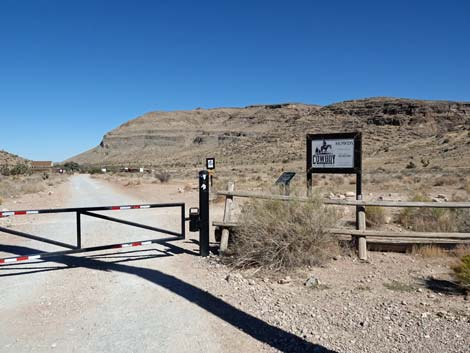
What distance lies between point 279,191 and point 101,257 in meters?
3.67

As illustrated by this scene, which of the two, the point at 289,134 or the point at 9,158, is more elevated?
the point at 289,134

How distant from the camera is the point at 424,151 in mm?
53719

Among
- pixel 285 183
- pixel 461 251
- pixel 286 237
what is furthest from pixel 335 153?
pixel 461 251

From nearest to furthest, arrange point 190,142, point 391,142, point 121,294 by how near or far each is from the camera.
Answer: point 121,294, point 391,142, point 190,142

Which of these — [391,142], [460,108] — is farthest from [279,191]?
[460,108]

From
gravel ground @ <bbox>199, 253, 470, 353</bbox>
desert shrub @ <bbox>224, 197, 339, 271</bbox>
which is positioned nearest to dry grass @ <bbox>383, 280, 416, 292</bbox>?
gravel ground @ <bbox>199, 253, 470, 353</bbox>

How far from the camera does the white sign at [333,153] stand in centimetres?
764

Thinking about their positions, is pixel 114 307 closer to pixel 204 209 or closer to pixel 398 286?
pixel 204 209

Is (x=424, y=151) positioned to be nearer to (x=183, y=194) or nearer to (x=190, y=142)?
(x=183, y=194)

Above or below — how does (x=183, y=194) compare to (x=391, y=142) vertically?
below

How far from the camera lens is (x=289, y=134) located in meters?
87.9

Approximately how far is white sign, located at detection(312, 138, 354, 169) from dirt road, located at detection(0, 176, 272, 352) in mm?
3254

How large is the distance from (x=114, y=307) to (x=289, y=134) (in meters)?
85.0

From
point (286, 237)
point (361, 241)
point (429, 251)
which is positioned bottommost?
point (429, 251)
